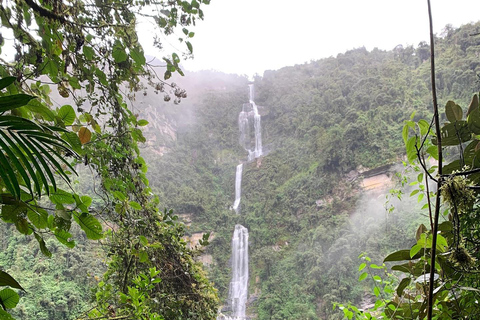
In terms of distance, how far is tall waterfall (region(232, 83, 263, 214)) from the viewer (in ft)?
82.6

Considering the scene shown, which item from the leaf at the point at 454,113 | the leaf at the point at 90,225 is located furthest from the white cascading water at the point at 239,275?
the leaf at the point at 454,113

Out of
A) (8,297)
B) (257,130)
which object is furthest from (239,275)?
(8,297)

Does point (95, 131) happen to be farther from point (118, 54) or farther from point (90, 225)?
point (90, 225)

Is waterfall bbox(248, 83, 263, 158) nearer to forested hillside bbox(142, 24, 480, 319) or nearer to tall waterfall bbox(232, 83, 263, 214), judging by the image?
tall waterfall bbox(232, 83, 263, 214)

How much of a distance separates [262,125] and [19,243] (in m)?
20.7

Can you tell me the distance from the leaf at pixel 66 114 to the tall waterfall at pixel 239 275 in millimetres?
15052

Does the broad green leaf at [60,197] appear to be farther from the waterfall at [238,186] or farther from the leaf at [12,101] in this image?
the waterfall at [238,186]

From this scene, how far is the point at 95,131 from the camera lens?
1.03 m

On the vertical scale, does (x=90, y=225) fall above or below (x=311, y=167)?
below

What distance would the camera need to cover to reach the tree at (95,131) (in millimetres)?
489

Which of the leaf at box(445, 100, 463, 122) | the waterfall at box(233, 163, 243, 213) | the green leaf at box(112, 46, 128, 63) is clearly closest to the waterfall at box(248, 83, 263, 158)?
the waterfall at box(233, 163, 243, 213)

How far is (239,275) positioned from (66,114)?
18.2 m

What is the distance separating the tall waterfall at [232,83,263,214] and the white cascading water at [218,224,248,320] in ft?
15.8

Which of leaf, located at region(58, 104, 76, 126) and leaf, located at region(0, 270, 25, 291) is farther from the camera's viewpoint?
leaf, located at region(58, 104, 76, 126)
